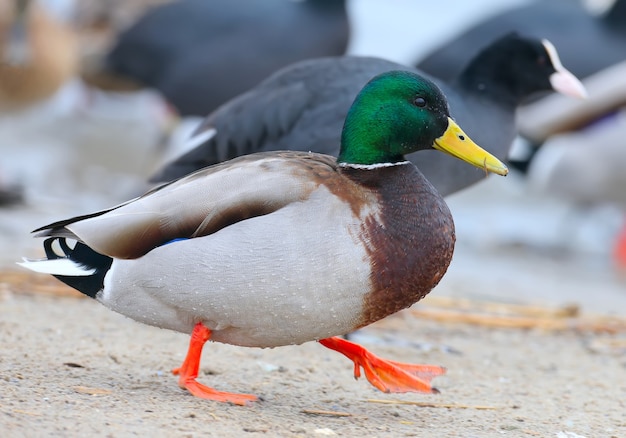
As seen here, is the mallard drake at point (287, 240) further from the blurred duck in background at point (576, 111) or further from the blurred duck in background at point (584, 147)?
the blurred duck in background at point (584, 147)

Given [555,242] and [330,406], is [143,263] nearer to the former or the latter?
[330,406]

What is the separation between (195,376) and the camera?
3674 millimetres

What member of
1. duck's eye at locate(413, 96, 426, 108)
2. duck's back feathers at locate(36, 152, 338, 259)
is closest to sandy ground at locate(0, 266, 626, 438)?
duck's back feathers at locate(36, 152, 338, 259)

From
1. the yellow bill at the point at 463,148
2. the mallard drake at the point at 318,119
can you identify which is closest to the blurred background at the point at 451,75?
the mallard drake at the point at 318,119

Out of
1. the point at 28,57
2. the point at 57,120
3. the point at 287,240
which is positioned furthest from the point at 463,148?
the point at 57,120

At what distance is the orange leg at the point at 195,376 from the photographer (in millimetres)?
3582

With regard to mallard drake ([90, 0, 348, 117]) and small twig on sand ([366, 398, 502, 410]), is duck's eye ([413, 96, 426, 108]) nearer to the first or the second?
small twig on sand ([366, 398, 502, 410])

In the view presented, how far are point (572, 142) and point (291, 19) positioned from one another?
2621 mm

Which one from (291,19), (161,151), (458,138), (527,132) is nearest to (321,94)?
(458,138)

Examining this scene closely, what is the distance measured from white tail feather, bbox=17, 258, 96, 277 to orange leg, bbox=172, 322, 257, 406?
0.42 m

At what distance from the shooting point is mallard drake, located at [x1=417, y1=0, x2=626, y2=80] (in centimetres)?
907

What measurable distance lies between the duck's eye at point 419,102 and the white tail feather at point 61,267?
3.95 ft

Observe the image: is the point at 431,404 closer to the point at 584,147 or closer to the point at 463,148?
the point at 463,148

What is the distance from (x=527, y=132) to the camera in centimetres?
995
